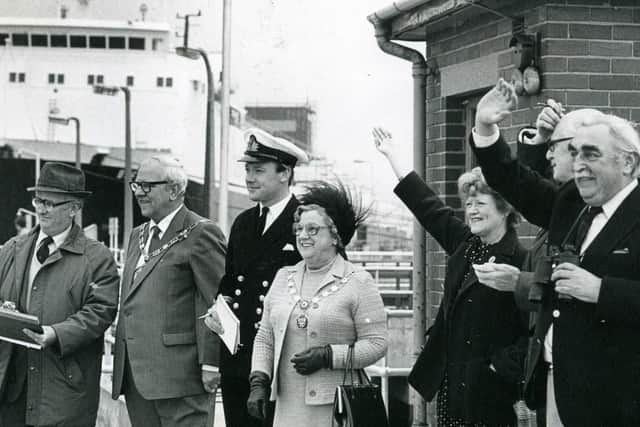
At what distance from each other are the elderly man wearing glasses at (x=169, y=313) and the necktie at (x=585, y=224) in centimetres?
251

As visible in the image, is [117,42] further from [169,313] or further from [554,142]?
[554,142]

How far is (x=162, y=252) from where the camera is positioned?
5.99 meters

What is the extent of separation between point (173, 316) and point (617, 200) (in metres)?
2.89

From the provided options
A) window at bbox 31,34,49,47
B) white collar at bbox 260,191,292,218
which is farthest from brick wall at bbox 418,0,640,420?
window at bbox 31,34,49,47

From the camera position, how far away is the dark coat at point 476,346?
15.4 feet

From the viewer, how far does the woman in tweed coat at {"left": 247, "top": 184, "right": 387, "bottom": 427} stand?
498 cm

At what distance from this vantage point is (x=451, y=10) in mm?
6883

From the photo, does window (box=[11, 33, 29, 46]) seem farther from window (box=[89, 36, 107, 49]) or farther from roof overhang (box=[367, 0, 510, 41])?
roof overhang (box=[367, 0, 510, 41])

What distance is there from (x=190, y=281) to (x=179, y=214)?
0.39 m

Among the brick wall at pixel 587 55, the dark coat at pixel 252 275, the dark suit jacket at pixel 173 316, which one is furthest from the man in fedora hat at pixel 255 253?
the brick wall at pixel 587 55

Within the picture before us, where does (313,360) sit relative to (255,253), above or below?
below

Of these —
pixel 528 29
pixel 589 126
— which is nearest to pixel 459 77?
pixel 528 29

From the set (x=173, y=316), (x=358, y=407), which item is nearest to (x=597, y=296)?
(x=358, y=407)

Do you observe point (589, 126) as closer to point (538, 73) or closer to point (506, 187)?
point (506, 187)
